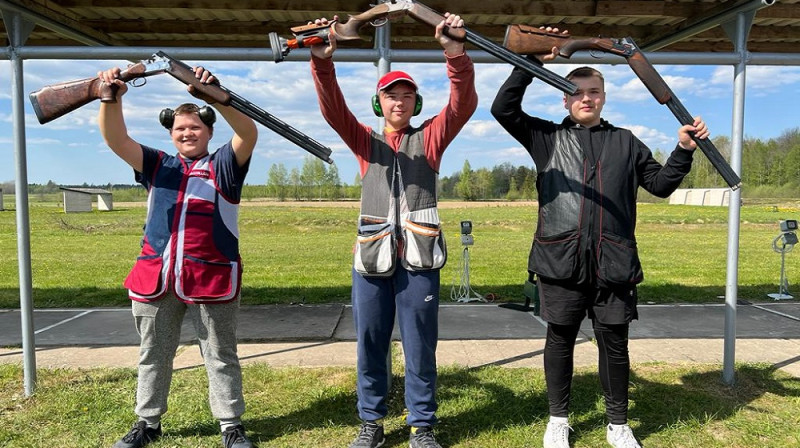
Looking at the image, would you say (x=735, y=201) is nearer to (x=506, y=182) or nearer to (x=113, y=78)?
(x=113, y=78)

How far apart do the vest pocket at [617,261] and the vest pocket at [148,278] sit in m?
2.57

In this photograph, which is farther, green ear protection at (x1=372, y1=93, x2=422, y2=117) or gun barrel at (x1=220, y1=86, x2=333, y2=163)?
green ear protection at (x1=372, y1=93, x2=422, y2=117)

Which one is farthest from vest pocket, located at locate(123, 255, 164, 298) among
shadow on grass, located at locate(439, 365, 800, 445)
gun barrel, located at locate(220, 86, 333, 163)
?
shadow on grass, located at locate(439, 365, 800, 445)

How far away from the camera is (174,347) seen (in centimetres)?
323

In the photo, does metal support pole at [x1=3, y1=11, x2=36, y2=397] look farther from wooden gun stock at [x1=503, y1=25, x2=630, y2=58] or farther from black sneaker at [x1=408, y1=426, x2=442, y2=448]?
wooden gun stock at [x1=503, y1=25, x2=630, y2=58]

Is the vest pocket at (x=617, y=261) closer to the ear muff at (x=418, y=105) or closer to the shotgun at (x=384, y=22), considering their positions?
the shotgun at (x=384, y=22)

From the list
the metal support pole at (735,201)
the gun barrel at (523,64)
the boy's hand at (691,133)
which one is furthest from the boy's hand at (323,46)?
the metal support pole at (735,201)

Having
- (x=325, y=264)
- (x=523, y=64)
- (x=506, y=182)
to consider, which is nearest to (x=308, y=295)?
(x=325, y=264)

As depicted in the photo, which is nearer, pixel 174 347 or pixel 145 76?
pixel 145 76

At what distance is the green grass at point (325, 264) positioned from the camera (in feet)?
27.5

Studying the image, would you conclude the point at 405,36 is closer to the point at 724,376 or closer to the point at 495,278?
the point at 724,376

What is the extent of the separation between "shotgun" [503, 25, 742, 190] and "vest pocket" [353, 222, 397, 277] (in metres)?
1.32

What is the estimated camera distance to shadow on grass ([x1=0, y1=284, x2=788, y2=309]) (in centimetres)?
776

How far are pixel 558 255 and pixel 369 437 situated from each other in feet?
5.23
